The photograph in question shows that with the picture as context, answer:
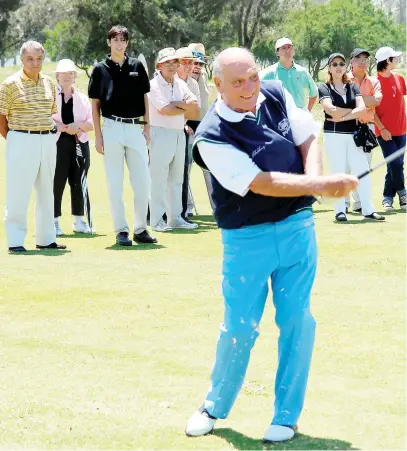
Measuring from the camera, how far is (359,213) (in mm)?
14406

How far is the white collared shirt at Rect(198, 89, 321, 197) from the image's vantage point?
16.6ft

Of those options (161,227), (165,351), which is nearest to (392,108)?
(161,227)

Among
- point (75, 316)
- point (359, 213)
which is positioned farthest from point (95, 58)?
point (75, 316)

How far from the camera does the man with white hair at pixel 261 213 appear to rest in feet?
16.8

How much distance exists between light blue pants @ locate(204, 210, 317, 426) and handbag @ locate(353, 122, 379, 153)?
8355 millimetres

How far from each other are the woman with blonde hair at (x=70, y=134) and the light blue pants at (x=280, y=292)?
7808 mm

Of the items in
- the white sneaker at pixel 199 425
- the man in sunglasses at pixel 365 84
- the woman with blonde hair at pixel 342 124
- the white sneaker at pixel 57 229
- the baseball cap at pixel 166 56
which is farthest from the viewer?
the man in sunglasses at pixel 365 84

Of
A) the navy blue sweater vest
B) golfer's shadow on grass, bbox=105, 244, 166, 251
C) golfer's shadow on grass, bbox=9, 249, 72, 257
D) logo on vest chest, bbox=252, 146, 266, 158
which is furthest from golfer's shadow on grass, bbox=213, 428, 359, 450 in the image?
golfer's shadow on grass, bbox=105, 244, 166, 251

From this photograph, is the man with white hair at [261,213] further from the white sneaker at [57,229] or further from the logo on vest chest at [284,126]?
the white sneaker at [57,229]

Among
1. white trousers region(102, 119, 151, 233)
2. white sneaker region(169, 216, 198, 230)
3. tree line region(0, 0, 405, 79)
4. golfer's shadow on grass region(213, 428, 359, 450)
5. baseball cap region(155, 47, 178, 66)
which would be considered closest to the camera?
golfer's shadow on grass region(213, 428, 359, 450)

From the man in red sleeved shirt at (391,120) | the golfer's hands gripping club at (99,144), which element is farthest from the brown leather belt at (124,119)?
the man in red sleeved shirt at (391,120)

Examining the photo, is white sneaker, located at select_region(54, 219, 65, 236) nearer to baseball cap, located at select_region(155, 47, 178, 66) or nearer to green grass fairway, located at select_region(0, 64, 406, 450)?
green grass fairway, located at select_region(0, 64, 406, 450)

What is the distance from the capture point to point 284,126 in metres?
5.25

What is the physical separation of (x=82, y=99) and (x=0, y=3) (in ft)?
237
